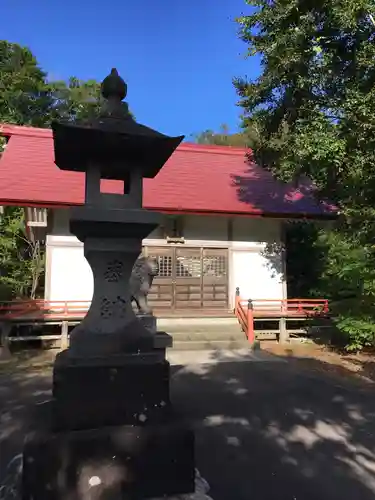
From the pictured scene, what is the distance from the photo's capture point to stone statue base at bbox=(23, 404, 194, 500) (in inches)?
132

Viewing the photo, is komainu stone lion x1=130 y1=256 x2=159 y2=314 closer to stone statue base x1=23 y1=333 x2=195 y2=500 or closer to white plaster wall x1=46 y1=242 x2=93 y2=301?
white plaster wall x1=46 y1=242 x2=93 y2=301

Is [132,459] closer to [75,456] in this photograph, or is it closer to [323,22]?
[75,456]

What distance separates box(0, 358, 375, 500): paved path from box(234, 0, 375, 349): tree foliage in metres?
3.40

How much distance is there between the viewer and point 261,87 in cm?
857

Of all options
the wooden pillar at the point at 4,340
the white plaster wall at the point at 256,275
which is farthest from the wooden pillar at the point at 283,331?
the wooden pillar at the point at 4,340

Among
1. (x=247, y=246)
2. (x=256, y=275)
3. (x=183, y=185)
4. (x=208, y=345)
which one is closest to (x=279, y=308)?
(x=256, y=275)

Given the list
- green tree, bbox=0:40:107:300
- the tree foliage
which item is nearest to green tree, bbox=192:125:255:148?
green tree, bbox=0:40:107:300

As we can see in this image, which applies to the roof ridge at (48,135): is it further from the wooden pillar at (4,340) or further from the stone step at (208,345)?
the stone step at (208,345)

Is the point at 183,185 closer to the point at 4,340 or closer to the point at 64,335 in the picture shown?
the point at 64,335

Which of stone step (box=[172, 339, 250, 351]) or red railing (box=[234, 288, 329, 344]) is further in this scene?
red railing (box=[234, 288, 329, 344])

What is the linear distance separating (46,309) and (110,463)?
842 centimetres

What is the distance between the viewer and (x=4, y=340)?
404 inches

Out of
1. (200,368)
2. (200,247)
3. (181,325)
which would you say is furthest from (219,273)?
(200,368)

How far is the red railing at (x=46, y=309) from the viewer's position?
1084cm
